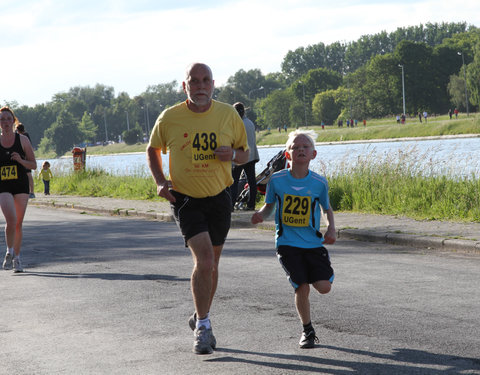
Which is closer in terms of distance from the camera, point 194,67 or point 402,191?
point 194,67

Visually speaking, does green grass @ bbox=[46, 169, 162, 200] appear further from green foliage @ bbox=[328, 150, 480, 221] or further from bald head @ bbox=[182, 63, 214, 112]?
bald head @ bbox=[182, 63, 214, 112]

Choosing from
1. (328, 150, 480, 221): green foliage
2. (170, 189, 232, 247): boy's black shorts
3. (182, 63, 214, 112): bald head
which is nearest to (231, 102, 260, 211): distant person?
(328, 150, 480, 221): green foliage

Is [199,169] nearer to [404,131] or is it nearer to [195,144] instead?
[195,144]

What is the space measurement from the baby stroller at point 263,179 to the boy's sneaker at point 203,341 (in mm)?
9799

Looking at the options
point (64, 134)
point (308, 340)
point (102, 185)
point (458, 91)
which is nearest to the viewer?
point (308, 340)

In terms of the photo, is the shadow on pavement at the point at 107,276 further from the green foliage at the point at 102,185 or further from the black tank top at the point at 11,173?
the green foliage at the point at 102,185

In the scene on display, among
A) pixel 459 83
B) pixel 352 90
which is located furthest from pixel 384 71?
pixel 459 83

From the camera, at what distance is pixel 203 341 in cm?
512

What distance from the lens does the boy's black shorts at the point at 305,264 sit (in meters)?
5.11

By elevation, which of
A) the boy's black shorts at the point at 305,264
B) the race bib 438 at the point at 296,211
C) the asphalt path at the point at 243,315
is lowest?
the asphalt path at the point at 243,315

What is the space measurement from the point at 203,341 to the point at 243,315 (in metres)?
1.16

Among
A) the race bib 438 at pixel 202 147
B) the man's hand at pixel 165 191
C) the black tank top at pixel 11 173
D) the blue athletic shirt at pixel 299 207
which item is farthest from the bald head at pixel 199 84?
the black tank top at pixel 11 173

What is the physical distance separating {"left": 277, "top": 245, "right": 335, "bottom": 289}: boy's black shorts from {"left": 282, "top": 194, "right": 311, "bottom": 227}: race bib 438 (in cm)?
17

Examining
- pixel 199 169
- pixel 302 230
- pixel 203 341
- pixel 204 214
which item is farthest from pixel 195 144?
pixel 203 341
